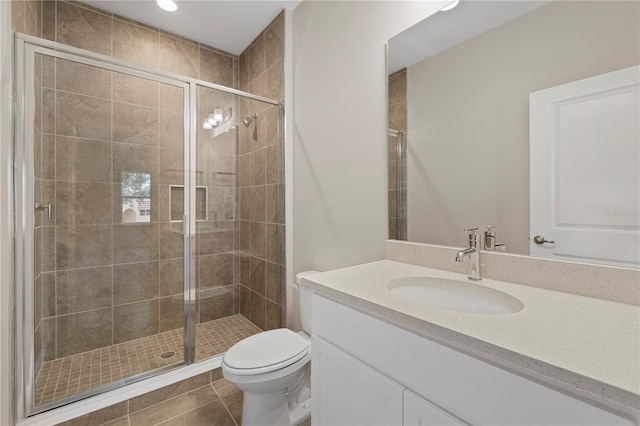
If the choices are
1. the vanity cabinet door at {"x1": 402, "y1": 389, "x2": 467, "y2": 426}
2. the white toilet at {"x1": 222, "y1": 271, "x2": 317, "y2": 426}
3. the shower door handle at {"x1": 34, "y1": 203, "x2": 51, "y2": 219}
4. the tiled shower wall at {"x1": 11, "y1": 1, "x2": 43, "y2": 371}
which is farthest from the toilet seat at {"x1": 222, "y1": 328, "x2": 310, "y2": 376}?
the shower door handle at {"x1": 34, "y1": 203, "x2": 51, "y2": 219}

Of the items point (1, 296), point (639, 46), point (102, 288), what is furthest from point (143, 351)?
point (639, 46)

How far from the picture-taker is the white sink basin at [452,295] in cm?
93

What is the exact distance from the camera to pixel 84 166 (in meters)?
1.81

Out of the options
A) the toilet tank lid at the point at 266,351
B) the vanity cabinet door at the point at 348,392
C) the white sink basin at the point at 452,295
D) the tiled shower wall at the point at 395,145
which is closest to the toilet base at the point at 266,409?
the toilet tank lid at the point at 266,351

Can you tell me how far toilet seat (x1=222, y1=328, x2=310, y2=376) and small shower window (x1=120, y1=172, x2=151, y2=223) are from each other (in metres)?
1.16

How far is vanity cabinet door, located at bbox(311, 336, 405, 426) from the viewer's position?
0.77 m

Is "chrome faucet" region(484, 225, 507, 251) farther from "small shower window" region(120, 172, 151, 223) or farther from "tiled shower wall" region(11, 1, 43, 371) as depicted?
"tiled shower wall" region(11, 1, 43, 371)

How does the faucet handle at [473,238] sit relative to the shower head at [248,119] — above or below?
below

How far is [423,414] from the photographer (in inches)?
26.9

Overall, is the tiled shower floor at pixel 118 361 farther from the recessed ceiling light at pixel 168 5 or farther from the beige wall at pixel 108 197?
the recessed ceiling light at pixel 168 5

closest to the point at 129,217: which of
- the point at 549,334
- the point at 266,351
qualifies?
the point at 266,351

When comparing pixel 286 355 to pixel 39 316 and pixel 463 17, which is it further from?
pixel 463 17

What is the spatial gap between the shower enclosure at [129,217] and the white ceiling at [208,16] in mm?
610

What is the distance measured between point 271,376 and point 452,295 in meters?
0.87
